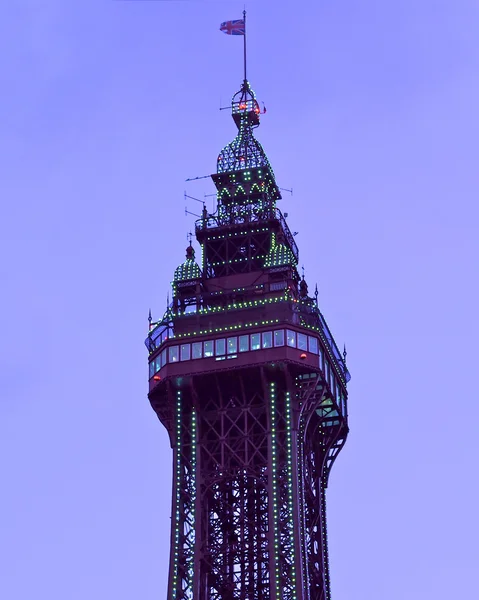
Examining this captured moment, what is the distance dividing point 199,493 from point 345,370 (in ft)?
79.8

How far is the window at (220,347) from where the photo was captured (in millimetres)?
153625

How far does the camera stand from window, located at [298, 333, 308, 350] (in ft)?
502

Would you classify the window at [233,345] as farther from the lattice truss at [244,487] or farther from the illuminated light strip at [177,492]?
the illuminated light strip at [177,492]

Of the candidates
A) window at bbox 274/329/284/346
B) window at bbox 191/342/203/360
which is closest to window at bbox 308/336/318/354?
window at bbox 274/329/284/346

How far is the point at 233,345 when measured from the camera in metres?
154

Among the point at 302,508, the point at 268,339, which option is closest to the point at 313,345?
the point at 268,339

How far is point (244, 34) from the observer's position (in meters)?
182

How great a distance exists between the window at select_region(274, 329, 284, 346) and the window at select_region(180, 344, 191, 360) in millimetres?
8463

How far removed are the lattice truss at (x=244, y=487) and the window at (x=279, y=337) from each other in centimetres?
283

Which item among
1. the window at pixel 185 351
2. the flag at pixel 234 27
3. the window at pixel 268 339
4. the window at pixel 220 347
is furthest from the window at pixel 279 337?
the flag at pixel 234 27

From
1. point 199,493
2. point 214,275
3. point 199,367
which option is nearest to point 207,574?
point 199,493

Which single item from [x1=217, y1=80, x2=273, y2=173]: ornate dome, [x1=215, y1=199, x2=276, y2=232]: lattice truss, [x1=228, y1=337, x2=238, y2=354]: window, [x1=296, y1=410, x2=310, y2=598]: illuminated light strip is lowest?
[x1=296, y1=410, x2=310, y2=598]: illuminated light strip

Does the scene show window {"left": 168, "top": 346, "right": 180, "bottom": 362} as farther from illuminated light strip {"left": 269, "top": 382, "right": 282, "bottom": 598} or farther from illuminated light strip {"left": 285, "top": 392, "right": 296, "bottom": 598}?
illuminated light strip {"left": 285, "top": 392, "right": 296, "bottom": 598}

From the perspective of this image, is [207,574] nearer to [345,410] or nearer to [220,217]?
[345,410]
